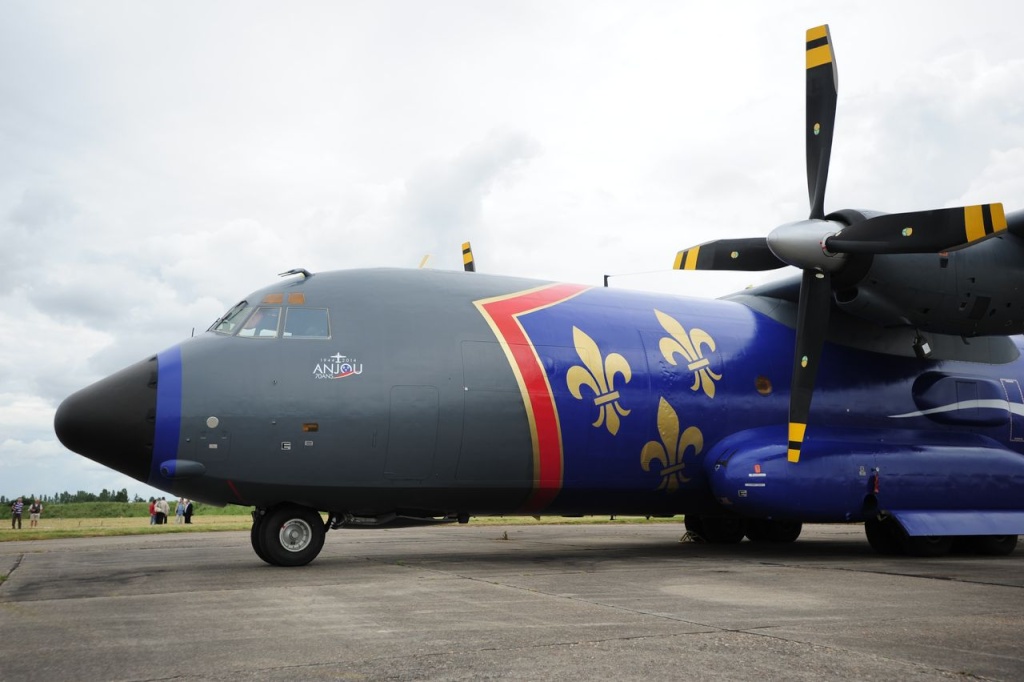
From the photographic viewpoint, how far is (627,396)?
14250 mm

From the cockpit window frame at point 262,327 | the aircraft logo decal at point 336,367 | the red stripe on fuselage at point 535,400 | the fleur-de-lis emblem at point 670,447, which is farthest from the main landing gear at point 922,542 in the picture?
the cockpit window frame at point 262,327

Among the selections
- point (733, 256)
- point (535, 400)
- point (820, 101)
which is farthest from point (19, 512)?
point (820, 101)

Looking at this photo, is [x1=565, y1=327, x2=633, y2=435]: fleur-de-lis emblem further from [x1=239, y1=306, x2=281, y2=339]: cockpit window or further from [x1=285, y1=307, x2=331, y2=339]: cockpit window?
[x1=239, y1=306, x2=281, y2=339]: cockpit window

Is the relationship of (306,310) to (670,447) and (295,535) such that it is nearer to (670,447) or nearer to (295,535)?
(295,535)

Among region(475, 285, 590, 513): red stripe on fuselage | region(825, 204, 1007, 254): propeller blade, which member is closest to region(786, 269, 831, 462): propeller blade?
region(825, 204, 1007, 254): propeller blade

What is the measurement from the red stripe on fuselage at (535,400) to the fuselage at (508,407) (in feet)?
0.11

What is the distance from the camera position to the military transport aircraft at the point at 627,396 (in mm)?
12078

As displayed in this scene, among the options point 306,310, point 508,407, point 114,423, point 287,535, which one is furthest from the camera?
point 508,407

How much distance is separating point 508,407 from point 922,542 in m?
8.32

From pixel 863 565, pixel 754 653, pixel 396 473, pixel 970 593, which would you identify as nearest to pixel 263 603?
pixel 396 473

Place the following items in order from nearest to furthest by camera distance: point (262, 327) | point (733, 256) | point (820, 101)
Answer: point (262, 327)
point (820, 101)
point (733, 256)

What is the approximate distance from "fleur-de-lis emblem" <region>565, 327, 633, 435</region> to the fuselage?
3 cm

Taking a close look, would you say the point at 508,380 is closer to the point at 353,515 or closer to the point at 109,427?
the point at 353,515

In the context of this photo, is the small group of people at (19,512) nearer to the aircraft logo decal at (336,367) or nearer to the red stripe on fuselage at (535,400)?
the aircraft logo decal at (336,367)
